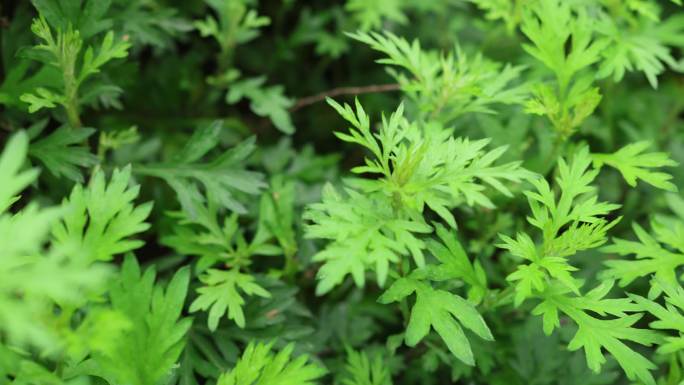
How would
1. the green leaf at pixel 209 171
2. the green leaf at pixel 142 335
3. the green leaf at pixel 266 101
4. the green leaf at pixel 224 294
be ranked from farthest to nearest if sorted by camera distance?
1. the green leaf at pixel 266 101
2. the green leaf at pixel 209 171
3. the green leaf at pixel 224 294
4. the green leaf at pixel 142 335

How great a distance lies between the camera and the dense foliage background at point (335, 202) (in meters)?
1.22

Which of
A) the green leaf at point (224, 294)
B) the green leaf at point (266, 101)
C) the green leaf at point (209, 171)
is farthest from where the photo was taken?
the green leaf at point (266, 101)

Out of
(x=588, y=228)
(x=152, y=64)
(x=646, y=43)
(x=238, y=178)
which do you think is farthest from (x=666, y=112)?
(x=152, y=64)

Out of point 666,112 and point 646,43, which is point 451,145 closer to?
point 646,43

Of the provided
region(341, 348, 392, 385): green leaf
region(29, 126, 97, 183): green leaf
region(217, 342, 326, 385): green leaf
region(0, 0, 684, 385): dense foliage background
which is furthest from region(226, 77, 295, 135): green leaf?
region(217, 342, 326, 385): green leaf

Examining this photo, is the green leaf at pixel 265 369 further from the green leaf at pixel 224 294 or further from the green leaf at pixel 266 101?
the green leaf at pixel 266 101

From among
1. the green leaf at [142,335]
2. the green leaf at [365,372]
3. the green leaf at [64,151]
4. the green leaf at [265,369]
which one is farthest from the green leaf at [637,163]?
the green leaf at [64,151]

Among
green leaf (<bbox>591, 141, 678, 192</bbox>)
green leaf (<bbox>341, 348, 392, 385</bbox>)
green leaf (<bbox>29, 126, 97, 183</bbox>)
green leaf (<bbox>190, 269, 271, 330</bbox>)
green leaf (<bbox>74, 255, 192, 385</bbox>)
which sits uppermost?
green leaf (<bbox>29, 126, 97, 183</bbox>)

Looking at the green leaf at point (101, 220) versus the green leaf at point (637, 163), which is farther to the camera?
the green leaf at point (637, 163)

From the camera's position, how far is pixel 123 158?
1894 mm

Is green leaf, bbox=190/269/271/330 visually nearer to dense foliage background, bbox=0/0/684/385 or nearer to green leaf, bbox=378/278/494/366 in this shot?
dense foliage background, bbox=0/0/684/385

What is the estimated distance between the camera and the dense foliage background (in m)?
1.22

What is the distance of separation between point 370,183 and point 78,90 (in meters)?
0.85

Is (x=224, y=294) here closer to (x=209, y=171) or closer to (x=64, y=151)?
(x=209, y=171)
